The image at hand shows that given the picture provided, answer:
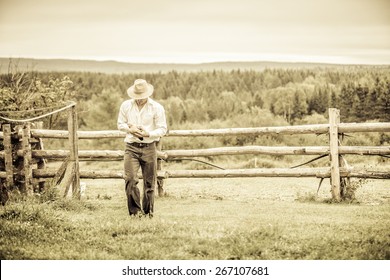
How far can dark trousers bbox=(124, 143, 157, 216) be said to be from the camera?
277 inches

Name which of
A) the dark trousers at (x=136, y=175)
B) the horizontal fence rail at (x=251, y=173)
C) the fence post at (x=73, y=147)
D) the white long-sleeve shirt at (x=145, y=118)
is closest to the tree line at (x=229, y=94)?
the horizontal fence rail at (x=251, y=173)

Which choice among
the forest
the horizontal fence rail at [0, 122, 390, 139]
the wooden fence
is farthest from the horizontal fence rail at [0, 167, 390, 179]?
the forest

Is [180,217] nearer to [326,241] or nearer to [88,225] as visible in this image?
[88,225]

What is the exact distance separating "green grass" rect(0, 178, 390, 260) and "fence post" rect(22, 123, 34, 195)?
1.42 meters

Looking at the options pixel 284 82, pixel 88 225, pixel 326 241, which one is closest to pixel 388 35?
pixel 326 241

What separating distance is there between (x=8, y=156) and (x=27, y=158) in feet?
1.13

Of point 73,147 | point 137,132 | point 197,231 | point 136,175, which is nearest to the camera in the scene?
point 197,231

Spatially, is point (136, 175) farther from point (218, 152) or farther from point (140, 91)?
point (218, 152)

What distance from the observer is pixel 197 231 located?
20.0ft

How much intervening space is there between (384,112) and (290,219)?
878 centimetres

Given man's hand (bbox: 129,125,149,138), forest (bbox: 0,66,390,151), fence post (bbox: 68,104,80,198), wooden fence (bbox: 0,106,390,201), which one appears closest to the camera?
man's hand (bbox: 129,125,149,138)

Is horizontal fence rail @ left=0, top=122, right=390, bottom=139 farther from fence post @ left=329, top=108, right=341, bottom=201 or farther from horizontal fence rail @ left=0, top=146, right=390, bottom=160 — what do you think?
horizontal fence rail @ left=0, top=146, right=390, bottom=160

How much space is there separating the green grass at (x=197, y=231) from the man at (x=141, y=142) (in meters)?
0.34

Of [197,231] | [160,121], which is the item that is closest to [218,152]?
[160,121]
